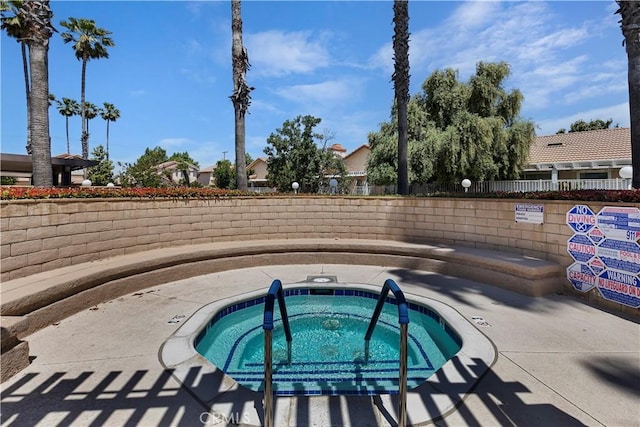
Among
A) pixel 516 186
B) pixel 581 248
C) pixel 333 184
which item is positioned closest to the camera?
pixel 581 248

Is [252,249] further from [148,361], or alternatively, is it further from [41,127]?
[41,127]

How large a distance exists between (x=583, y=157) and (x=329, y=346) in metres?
20.2

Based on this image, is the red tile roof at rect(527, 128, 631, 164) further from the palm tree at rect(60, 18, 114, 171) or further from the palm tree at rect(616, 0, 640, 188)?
the palm tree at rect(60, 18, 114, 171)

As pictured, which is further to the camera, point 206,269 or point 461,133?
point 461,133

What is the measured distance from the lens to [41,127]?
7320mm

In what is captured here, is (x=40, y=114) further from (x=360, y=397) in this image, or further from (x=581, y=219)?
(x=581, y=219)

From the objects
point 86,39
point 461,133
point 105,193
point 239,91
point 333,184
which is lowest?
point 105,193

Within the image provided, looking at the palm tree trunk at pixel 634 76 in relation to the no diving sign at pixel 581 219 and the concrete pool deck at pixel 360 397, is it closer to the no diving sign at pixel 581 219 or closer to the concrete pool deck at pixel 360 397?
the no diving sign at pixel 581 219

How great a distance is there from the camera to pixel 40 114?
7.08 m

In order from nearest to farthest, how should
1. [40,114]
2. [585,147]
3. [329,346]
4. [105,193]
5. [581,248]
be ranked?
[329,346]
[581,248]
[105,193]
[40,114]
[585,147]

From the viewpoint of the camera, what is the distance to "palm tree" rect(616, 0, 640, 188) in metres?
5.55

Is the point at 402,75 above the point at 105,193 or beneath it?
above

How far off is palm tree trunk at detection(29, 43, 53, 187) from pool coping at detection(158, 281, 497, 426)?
256 inches

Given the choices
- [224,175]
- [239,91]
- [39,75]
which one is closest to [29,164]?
[39,75]
